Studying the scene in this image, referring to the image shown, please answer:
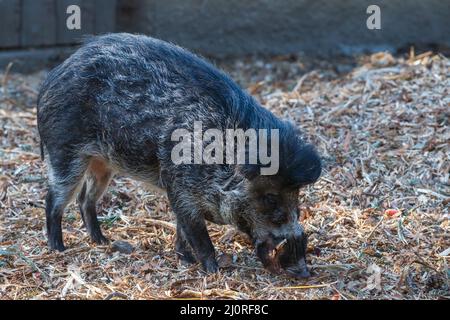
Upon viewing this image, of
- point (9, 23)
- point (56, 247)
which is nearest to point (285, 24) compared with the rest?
point (9, 23)

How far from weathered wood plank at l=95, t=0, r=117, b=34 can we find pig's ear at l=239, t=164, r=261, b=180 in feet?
19.2

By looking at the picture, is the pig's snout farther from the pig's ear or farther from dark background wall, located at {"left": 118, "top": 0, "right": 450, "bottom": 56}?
dark background wall, located at {"left": 118, "top": 0, "right": 450, "bottom": 56}

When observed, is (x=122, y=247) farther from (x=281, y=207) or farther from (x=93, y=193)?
(x=281, y=207)

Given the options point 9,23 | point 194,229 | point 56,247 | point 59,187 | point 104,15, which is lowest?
point 56,247

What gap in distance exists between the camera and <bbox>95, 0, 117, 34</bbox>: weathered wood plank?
37.2 ft

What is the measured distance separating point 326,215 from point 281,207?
120cm

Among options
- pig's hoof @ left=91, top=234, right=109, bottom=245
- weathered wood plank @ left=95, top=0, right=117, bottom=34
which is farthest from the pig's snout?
weathered wood plank @ left=95, top=0, right=117, bottom=34

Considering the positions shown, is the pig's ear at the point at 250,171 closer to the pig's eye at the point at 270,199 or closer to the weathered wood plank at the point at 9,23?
the pig's eye at the point at 270,199

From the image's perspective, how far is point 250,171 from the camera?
19.6ft

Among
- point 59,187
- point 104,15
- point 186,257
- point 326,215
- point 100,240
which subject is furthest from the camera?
point 104,15

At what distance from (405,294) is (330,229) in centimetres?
125

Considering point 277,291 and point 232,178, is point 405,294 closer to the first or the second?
point 277,291

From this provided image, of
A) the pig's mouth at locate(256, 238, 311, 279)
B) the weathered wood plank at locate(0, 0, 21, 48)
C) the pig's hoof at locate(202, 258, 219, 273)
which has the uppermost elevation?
the weathered wood plank at locate(0, 0, 21, 48)

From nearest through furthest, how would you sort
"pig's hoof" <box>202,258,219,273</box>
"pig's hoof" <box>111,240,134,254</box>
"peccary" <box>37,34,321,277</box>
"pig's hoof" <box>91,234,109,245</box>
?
"peccary" <box>37,34,321,277</box>
"pig's hoof" <box>202,258,219,273</box>
"pig's hoof" <box>111,240,134,254</box>
"pig's hoof" <box>91,234,109,245</box>
